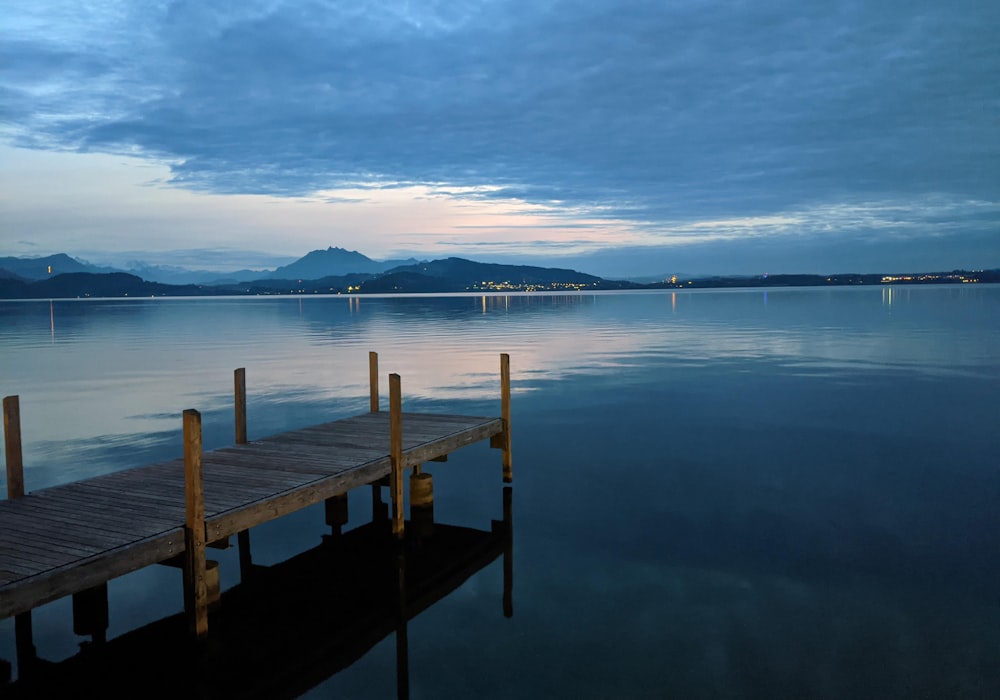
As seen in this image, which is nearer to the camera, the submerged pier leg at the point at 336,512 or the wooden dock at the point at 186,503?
the wooden dock at the point at 186,503

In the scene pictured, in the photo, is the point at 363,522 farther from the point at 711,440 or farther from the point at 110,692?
the point at 711,440

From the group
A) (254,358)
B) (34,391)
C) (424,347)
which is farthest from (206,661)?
(424,347)

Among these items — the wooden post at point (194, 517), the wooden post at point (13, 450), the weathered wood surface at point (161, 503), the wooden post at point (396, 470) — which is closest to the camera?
the weathered wood surface at point (161, 503)

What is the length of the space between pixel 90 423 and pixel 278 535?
47.3 feet

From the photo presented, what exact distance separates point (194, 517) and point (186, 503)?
0.34m

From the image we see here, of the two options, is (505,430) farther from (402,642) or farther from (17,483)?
(17,483)

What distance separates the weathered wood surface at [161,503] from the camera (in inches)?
329

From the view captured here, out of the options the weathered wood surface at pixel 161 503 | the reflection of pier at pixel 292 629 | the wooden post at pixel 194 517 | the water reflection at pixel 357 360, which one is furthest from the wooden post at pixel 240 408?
the water reflection at pixel 357 360

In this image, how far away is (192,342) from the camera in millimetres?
→ 57562

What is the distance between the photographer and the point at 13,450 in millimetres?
11516

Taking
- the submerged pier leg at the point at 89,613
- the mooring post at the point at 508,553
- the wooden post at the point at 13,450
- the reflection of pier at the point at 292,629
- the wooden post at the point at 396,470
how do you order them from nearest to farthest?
1. the reflection of pier at the point at 292,629
2. the submerged pier leg at the point at 89,613
3. the wooden post at the point at 13,450
4. the mooring post at the point at 508,553
5. the wooden post at the point at 396,470

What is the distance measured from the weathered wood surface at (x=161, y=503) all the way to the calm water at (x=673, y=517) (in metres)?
1.72

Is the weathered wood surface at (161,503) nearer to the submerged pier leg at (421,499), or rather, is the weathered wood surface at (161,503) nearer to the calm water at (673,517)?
the submerged pier leg at (421,499)

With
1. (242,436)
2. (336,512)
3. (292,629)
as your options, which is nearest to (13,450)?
(242,436)
